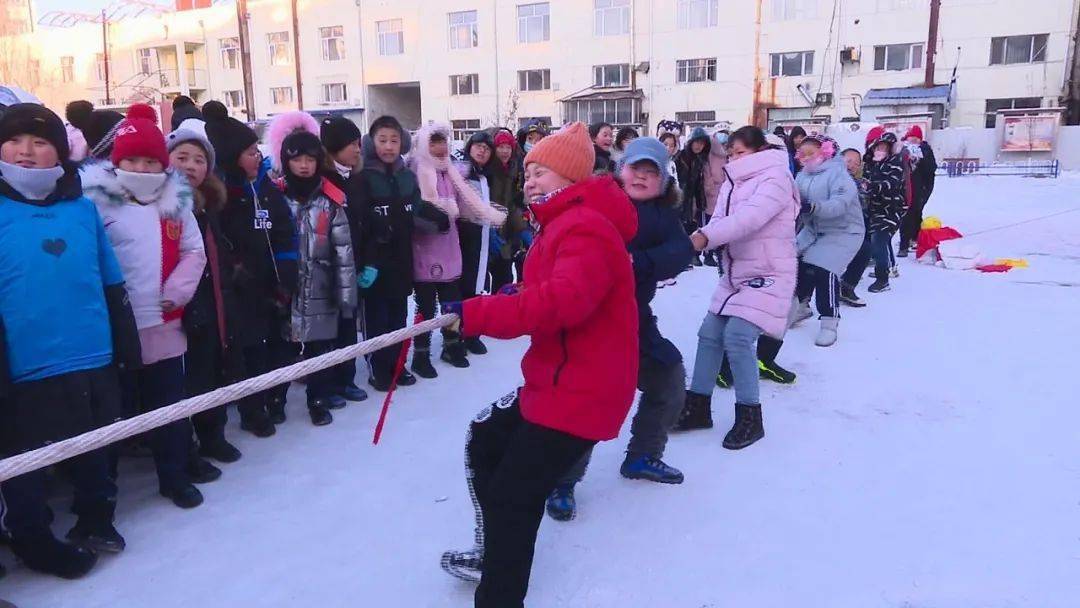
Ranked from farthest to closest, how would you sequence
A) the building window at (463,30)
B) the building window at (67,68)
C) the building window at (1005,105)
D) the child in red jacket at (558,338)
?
the building window at (67,68) → the building window at (463,30) → the building window at (1005,105) → the child in red jacket at (558,338)

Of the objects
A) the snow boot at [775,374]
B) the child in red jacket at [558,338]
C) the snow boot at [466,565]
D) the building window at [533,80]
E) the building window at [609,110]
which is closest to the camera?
the child in red jacket at [558,338]

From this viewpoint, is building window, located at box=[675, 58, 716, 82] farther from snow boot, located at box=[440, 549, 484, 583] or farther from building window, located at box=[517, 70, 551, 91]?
snow boot, located at box=[440, 549, 484, 583]

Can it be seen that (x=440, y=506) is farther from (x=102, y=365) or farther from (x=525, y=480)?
(x=102, y=365)

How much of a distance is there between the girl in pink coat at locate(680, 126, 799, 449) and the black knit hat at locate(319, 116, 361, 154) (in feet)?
7.15

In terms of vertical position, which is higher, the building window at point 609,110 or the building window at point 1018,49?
the building window at point 1018,49

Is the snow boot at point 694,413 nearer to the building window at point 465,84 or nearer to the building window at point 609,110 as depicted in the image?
the building window at point 609,110

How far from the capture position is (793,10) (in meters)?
31.0

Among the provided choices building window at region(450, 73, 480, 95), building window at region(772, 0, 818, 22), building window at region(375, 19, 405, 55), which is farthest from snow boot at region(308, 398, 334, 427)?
building window at region(375, 19, 405, 55)

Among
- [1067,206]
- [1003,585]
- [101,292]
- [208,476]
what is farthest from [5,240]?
[1067,206]

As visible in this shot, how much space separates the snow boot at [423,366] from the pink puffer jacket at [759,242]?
6.80ft

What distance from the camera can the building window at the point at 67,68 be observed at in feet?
149

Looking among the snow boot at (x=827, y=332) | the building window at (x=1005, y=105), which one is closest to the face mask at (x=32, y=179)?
the snow boot at (x=827, y=332)

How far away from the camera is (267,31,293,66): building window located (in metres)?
39.7

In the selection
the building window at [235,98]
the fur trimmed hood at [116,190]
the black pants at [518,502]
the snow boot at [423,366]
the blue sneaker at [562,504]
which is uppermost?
the building window at [235,98]
